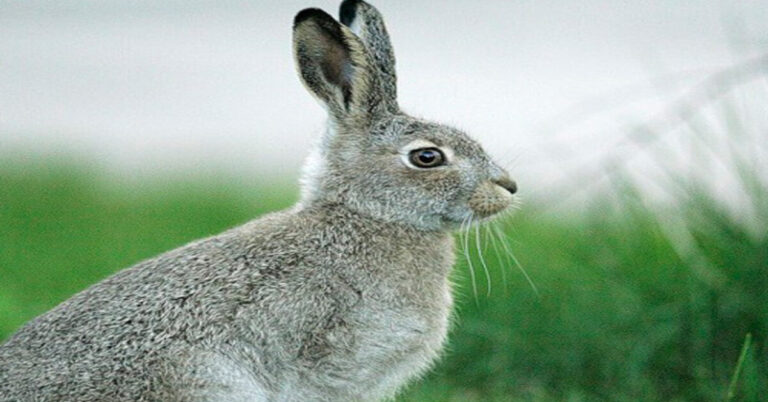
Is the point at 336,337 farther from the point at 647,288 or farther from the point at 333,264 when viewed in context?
the point at 647,288


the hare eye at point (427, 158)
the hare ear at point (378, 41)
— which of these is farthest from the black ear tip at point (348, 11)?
the hare eye at point (427, 158)

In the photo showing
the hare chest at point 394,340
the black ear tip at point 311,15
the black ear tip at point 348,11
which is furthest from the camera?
the black ear tip at point 348,11

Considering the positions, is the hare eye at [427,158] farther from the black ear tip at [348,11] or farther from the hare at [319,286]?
the black ear tip at [348,11]

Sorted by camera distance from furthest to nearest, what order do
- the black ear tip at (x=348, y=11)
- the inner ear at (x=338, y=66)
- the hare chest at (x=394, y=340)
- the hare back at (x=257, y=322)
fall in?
the black ear tip at (x=348, y=11) → the inner ear at (x=338, y=66) → the hare chest at (x=394, y=340) → the hare back at (x=257, y=322)

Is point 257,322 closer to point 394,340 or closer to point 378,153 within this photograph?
point 394,340

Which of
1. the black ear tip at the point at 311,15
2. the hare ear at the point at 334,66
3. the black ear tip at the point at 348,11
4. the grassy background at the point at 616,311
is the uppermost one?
the black ear tip at the point at 311,15

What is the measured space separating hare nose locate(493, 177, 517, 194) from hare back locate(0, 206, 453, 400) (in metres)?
0.30

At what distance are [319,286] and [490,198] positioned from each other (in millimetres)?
704

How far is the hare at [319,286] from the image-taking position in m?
4.70

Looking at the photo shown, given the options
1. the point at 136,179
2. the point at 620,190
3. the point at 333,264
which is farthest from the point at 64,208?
the point at 333,264

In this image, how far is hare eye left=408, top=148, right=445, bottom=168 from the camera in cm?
534

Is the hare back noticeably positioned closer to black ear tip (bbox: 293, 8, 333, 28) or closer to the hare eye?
the hare eye

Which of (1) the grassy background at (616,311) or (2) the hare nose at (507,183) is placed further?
(1) the grassy background at (616,311)

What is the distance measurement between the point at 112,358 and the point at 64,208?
5.36m
